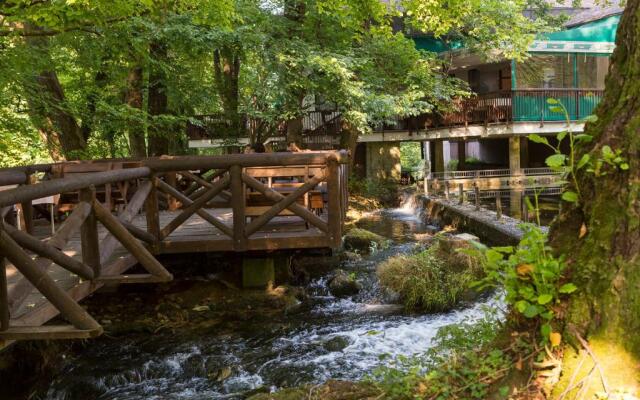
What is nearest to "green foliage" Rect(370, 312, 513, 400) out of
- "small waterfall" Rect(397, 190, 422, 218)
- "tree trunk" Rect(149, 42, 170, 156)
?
"tree trunk" Rect(149, 42, 170, 156)

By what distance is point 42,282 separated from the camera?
337 cm

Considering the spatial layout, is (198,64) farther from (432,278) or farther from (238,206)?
(238,206)

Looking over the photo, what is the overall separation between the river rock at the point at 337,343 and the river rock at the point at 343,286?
1992 mm

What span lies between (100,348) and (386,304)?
417 cm

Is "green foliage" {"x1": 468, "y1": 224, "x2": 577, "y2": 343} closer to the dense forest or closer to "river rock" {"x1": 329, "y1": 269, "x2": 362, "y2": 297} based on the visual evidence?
"river rock" {"x1": 329, "y1": 269, "x2": 362, "y2": 297}

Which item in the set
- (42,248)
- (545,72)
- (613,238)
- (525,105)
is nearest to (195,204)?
(42,248)

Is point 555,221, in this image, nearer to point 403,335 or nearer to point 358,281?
point 403,335

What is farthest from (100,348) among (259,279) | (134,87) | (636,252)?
(134,87)

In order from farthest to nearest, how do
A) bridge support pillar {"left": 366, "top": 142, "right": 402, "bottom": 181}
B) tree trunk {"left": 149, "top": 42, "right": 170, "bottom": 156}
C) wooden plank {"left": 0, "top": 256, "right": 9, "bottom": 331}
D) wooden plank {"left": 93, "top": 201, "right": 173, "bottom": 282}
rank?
bridge support pillar {"left": 366, "top": 142, "right": 402, "bottom": 181}, tree trunk {"left": 149, "top": 42, "right": 170, "bottom": 156}, wooden plank {"left": 93, "top": 201, "right": 173, "bottom": 282}, wooden plank {"left": 0, "top": 256, "right": 9, "bottom": 331}

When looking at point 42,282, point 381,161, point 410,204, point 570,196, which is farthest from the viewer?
point 381,161

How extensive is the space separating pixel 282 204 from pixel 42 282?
10.2ft

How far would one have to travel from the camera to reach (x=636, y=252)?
2598mm

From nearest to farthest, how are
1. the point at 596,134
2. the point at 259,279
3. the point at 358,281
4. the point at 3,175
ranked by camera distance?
the point at 596,134 < the point at 3,175 < the point at 259,279 < the point at 358,281

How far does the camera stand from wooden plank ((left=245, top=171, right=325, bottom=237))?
6.13 m
